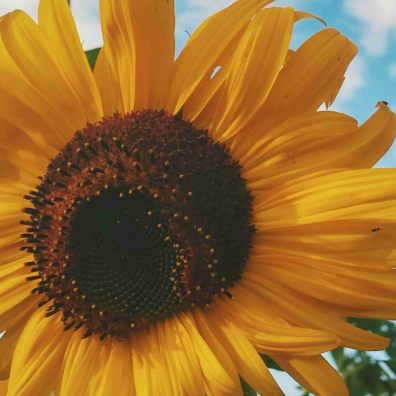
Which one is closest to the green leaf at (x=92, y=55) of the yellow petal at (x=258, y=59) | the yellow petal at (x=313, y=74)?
the yellow petal at (x=258, y=59)

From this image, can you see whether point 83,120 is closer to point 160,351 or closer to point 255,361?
point 160,351

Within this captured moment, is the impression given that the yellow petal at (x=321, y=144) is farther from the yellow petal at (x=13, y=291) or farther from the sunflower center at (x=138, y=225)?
the yellow petal at (x=13, y=291)

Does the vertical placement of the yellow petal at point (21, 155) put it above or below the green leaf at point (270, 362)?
above

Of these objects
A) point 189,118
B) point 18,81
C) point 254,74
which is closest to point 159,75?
point 189,118

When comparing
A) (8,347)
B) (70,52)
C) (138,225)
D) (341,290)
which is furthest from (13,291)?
(341,290)

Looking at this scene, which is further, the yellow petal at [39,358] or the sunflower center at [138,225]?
the yellow petal at [39,358]

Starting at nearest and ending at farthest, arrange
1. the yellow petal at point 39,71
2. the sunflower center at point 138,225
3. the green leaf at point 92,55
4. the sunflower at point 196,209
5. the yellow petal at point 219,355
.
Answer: the yellow petal at point 219,355, the sunflower at point 196,209, the sunflower center at point 138,225, the yellow petal at point 39,71, the green leaf at point 92,55

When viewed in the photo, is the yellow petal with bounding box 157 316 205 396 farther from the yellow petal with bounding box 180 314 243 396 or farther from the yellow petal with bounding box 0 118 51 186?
the yellow petal with bounding box 0 118 51 186
